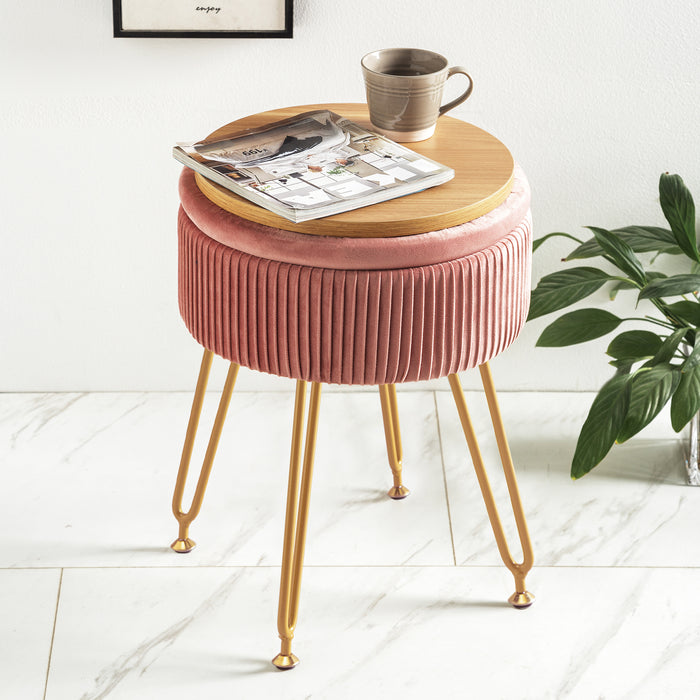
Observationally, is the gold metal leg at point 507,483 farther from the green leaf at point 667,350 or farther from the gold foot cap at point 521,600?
the green leaf at point 667,350

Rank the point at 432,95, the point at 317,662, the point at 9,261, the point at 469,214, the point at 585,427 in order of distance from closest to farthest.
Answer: the point at 469,214 < the point at 432,95 < the point at 317,662 < the point at 585,427 < the point at 9,261

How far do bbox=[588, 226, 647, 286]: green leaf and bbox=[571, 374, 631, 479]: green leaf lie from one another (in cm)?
18

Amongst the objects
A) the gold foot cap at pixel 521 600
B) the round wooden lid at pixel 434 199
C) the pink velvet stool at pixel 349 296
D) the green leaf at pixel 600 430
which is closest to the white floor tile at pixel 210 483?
the gold foot cap at pixel 521 600

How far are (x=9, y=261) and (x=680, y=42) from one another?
1.21 metres

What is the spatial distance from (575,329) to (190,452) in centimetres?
66

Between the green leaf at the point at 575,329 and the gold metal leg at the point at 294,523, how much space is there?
1.84 feet

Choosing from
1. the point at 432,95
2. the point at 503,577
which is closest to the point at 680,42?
the point at 432,95

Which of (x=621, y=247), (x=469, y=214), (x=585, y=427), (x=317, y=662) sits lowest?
(x=317, y=662)

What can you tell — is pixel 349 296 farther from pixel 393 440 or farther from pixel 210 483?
pixel 210 483

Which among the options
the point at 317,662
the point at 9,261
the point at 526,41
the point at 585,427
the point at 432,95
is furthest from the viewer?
the point at 9,261

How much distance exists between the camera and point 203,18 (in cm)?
153

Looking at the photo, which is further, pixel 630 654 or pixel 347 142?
pixel 630 654

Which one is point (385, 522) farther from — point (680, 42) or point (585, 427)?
point (680, 42)

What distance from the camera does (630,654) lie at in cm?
132
